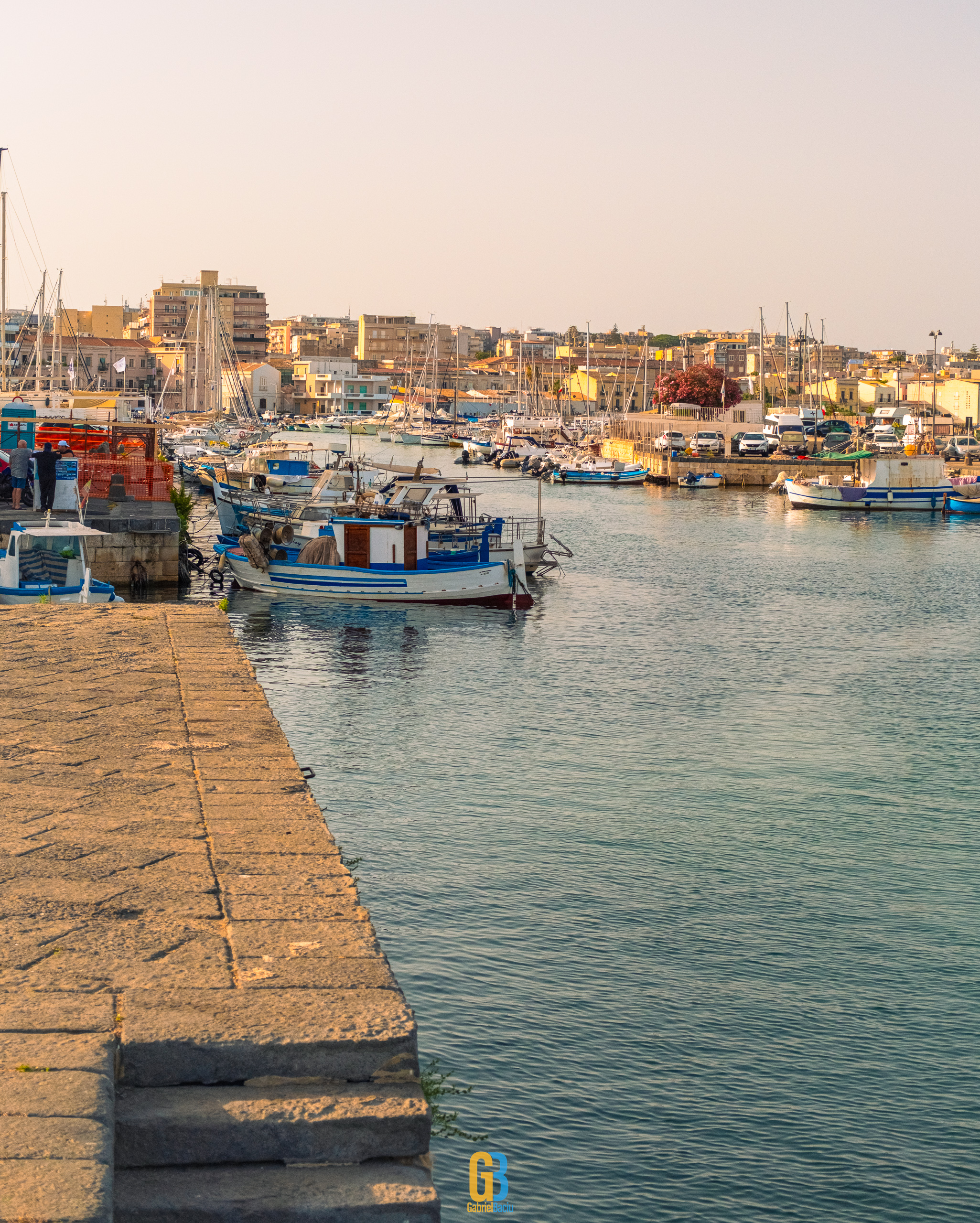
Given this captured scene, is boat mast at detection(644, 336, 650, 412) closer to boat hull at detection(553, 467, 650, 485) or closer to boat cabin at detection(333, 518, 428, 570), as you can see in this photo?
boat hull at detection(553, 467, 650, 485)

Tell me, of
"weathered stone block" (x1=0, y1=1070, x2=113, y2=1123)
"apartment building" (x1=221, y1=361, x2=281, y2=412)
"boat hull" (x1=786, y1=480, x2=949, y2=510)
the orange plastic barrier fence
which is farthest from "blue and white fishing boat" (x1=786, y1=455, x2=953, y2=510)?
"apartment building" (x1=221, y1=361, x2=281, y2=412)

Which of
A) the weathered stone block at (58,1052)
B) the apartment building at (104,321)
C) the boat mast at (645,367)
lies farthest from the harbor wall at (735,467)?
the apartment building at (104,321)

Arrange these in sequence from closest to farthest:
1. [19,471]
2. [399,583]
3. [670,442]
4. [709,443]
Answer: [19,471] < [399,583] < [709,443] < [670,442]

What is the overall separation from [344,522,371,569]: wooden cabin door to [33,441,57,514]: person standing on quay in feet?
22.9

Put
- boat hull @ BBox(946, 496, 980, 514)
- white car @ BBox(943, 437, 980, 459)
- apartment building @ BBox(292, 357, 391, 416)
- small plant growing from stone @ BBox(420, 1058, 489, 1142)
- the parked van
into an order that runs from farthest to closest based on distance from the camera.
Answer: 1. apartment building @ BBox(292, 357, 391, 416)
2. the parked van
3. white car @ BBox(943, 437, 980, 459)
4. boat hull @ BBox(946, 496, 980, 514)
5. small plant growing from stone @ BBox(420, 1058, 489, 1142)

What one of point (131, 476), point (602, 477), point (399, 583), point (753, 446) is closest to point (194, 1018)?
point (399, 583)

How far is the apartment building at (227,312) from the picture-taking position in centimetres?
16462

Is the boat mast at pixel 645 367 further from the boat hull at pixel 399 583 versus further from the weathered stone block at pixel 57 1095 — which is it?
the weathered stone block at pixel 57 1095

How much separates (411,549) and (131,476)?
6572 millimetres

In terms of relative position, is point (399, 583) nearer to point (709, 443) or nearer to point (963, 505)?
point (963, 505)

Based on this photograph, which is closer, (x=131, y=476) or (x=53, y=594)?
(x=53, y=594)

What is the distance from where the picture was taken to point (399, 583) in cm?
2888

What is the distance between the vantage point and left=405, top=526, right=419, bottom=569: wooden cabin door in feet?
95.2

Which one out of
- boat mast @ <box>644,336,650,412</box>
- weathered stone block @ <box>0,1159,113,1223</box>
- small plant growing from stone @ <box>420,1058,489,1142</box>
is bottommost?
small plant growing from stone @ <box>420,1058,489,1142</box>
